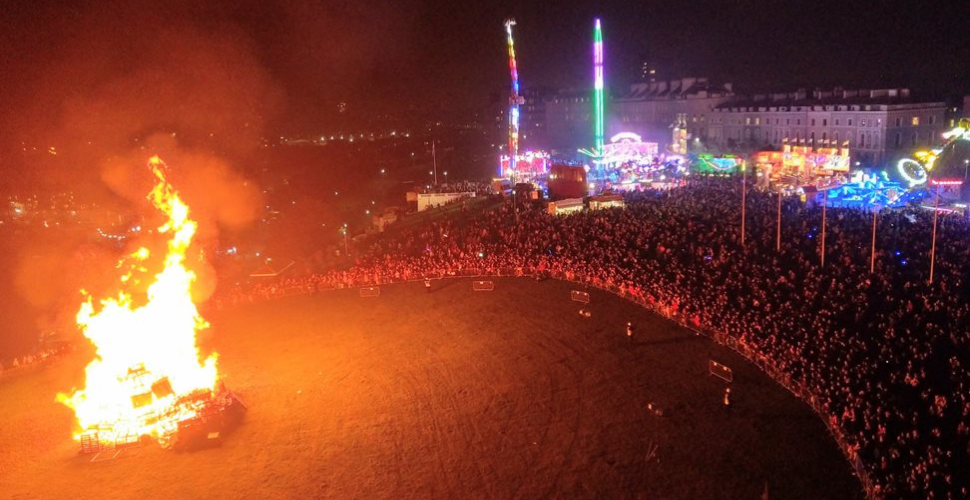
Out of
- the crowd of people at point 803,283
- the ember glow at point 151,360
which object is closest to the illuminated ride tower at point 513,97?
the crowd of people at point 803,283

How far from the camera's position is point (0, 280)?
47.1 m

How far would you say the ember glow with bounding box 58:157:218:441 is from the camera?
56.4 feet

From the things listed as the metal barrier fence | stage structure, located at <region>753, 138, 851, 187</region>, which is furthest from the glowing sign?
the metal barrier fence

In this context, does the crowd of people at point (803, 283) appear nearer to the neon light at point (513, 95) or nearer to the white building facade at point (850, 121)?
the neon light at point (513, 95)

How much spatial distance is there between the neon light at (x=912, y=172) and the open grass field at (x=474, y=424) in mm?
27013

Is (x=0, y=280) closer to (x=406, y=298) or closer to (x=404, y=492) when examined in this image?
(x=406, y=298)

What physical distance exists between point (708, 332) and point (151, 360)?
53.1 feet

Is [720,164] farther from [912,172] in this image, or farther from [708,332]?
[708,332]

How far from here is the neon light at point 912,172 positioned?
39344mm

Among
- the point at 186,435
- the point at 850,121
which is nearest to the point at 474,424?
the point at 186,435

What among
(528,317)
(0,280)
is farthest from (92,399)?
(0,280)

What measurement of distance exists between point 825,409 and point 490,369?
8.89 m

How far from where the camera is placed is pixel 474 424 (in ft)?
55.3

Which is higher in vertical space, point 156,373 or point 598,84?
point 598,84
